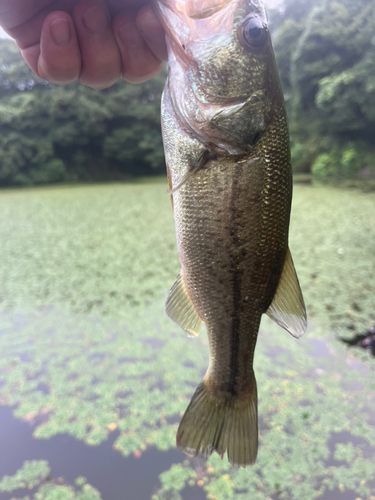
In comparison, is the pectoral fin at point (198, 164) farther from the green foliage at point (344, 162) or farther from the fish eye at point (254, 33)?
the green foliage at point (344, 162)

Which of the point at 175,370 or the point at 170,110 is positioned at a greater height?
the point at 170,110

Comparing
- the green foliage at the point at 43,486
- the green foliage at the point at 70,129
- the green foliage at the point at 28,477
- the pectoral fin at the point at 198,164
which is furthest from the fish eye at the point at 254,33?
the green foliage at the point at 70,129

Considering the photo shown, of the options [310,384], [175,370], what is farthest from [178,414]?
[310,384]

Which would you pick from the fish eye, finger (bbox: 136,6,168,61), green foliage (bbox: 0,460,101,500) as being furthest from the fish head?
green foliage (bbox: 0,460,101,500)

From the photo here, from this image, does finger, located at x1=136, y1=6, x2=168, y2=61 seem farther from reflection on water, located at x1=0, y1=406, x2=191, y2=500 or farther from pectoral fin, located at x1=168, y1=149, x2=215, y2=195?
reflection on water, located at x1=0, y1=406, x2=191, y2=500

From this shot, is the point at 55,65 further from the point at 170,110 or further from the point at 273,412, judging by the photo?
the point at 273,412

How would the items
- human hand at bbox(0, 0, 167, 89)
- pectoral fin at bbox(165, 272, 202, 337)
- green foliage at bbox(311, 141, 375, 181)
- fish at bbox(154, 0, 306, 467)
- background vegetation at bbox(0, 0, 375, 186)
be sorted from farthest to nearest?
1. background vegetation at bbox(0, 0, 375, 186)
2. green foliage at bbox(311, 141, 375, 181)
3. human hand at bbox(0, 0, 167, 89)
4. pectoral fin at bbox(165, 272, 202, 337)
5. fish at bbox(154, 0, 306, 467)

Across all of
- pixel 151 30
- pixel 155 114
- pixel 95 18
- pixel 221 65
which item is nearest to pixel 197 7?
pixel 221 65
